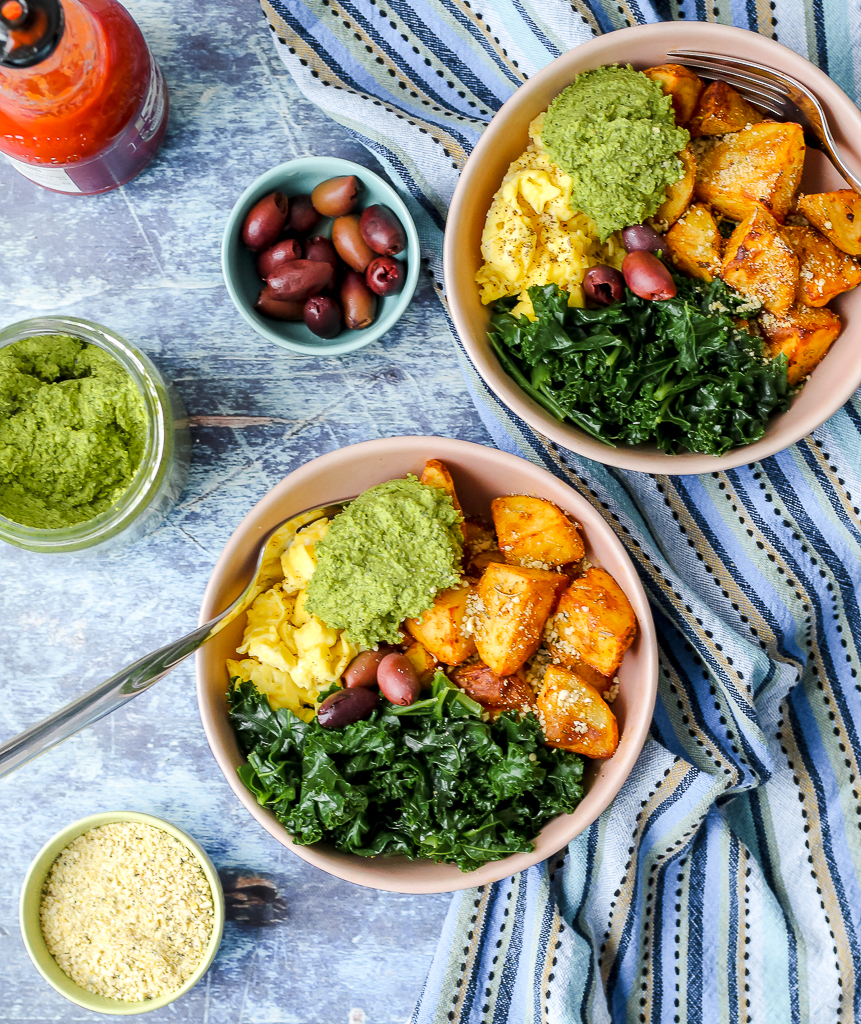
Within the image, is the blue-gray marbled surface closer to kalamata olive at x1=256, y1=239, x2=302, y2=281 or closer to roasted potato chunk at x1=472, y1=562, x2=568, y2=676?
kalamata olive at x1=256, y1=239, x2=302, y2=281

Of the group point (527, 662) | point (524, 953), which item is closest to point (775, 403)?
point (527, 662)

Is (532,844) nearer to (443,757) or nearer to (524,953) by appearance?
(443,757)

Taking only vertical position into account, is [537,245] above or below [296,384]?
above

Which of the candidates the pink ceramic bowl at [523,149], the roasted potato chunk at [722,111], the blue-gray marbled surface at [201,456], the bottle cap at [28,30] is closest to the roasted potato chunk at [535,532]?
the pink ceramic bowl at [523,149]

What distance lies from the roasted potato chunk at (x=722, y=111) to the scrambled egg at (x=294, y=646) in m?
0.95

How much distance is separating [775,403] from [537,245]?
0.48 metres

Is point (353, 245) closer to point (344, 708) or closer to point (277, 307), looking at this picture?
point (277, 307)

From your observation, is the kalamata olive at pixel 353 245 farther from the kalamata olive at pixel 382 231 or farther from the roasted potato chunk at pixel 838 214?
the roasted potato chunk at pixel 838 214

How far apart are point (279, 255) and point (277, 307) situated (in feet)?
0.30

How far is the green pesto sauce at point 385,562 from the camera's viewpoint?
60.6 inches

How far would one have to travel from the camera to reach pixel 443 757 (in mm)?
1588

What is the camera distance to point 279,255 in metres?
1.65

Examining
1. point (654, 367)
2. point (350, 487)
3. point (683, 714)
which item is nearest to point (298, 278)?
point (350, 487)

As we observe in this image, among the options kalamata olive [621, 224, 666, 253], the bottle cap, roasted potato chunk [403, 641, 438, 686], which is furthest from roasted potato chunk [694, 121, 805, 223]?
the bottle cap
